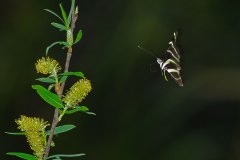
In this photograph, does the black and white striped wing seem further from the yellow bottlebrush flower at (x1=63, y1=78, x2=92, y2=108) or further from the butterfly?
the yellow bottlebrush flower at (x1=63, y1=78, x2=92, y2=108)

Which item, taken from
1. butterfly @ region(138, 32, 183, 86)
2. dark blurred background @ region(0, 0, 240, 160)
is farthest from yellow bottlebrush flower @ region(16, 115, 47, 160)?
dark blurred background @ region(0, 0, 240, 160)

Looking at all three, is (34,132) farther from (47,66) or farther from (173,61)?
(173,61)

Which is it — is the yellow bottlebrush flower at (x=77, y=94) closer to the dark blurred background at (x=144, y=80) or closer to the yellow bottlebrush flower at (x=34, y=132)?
the yellow bottlebrush flower at (x=34, y=132)

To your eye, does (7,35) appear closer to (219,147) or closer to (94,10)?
(94,10)

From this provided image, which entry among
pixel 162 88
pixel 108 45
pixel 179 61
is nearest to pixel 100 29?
pixel 108 45

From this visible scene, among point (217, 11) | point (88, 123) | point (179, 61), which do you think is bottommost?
point (179, 61)

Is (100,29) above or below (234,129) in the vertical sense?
above
